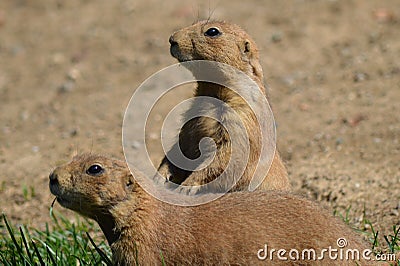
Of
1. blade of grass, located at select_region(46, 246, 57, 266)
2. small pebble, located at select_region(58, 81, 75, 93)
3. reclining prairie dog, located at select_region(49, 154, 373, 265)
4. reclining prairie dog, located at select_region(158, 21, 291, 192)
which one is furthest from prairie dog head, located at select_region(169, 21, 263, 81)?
small pebble, located at select_region(58, 81, 75, 93)

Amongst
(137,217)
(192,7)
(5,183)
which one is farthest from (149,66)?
(137,217)

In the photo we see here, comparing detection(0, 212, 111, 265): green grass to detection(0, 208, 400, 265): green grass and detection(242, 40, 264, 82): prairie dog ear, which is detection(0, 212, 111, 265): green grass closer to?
detection(0, 208, 400, 265): green grass

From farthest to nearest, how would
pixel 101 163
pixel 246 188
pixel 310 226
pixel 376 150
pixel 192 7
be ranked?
pixel 192 7 → pixel 376 150 → pixel 246 188 → pixel 101 163 → pixel 310 226

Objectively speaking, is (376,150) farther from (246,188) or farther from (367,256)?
(367,256)

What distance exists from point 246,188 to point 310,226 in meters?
0.86

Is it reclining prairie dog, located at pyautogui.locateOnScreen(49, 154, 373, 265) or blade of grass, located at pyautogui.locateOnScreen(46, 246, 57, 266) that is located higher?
reclining prairie dog, located at pyautogui.locateOnScreen(49, 154, 373, 265)

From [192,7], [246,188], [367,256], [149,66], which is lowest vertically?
[367,256]

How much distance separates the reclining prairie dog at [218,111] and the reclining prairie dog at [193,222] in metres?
0.55

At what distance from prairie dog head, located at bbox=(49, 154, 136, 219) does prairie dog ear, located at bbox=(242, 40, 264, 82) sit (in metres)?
1.36

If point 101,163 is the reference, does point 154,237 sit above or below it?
below

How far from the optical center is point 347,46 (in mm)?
9281

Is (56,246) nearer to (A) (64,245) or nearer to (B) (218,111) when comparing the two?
(A) (64,245)

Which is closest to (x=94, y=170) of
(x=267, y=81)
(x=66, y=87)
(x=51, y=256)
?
(x=51, y=256)

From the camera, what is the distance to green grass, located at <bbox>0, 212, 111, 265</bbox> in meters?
4.78
